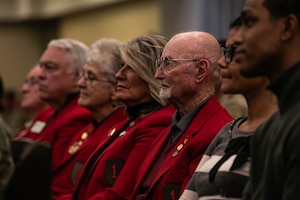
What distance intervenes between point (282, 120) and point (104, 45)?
2744 mm

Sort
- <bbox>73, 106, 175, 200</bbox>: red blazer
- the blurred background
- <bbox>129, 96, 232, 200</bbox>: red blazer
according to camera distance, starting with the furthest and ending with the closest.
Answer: the blurred background → <bbox>73, 106, 175, 200</bbox>: red blazer → <bbox>129, 96, 232, 200</bbox>: red blazer

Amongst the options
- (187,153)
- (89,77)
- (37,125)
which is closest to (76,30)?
(37,125)

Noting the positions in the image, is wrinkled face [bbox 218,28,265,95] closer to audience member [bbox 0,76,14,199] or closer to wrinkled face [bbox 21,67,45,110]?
audience member [bbox 0,76,14,199]

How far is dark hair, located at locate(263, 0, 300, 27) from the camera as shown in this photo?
2467mm

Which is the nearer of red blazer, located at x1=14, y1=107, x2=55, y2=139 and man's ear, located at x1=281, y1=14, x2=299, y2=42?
man's ear, located at x1=281, y1=14, x2=299, y2=42

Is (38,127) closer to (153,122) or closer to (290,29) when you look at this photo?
(153,122)

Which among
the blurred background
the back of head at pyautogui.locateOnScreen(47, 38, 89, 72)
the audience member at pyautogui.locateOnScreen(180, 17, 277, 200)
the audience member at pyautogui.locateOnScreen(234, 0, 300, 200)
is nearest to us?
the audience member at pyautogui.locateOnScreen(234, 0, 300, 200)

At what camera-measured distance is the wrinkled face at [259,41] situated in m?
2.48

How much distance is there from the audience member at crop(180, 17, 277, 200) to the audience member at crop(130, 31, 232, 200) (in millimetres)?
456

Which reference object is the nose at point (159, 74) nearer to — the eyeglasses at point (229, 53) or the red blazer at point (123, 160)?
the red blazer at point (123, 160)

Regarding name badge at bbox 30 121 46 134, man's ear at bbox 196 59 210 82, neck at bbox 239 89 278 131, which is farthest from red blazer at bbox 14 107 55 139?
neck at bbox 239 89 278 131

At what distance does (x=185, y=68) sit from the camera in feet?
12.9

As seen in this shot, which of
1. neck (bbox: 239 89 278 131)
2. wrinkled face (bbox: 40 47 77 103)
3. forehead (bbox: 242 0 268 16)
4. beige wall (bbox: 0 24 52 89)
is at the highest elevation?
forehead (bbox: 242 0 268 16)

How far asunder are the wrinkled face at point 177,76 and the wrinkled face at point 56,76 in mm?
2129
